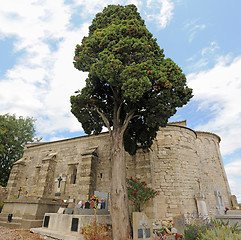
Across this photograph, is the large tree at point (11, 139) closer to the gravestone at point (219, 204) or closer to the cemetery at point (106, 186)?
the cemetery at point (106, 186)

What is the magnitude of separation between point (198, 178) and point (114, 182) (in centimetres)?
695

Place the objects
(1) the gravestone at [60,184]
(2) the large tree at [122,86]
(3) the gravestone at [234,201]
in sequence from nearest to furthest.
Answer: (2) the large tree at [122,86]
(1) the gravestone at [60,184]
(3) the gravestone at [234,201]

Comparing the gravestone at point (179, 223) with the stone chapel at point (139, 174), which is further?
the stone chapel at point (139, 174)

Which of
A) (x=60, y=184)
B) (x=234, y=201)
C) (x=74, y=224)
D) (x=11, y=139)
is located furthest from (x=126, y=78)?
(x=11, y=139)

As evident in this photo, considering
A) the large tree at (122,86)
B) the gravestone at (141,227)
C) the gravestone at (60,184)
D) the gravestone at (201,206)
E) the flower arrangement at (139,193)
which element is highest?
the large tree at (122,86)

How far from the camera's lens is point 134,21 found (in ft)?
26.2

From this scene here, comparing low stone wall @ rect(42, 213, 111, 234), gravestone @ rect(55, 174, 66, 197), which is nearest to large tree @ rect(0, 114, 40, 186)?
gravestone @ rect(55, 174, 66, 197)

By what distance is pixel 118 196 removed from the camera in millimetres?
6070

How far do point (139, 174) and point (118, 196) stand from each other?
4.39 metres

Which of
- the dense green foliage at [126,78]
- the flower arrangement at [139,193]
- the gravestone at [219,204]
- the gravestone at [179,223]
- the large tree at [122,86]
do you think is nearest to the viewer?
the large tree at [122,86]

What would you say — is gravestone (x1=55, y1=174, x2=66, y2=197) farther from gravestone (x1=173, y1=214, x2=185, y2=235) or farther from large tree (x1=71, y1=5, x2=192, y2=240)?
gravestone (x1=173, y1=214, x2=185, y2=235)

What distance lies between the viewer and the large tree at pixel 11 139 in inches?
794

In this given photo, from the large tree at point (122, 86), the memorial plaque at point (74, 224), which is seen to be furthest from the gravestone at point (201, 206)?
the memorial plaque at point (74, 224)

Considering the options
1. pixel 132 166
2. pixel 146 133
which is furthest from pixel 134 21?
pixel 132 166
